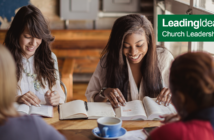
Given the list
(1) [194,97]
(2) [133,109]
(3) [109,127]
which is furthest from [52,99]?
(1) [194,97]

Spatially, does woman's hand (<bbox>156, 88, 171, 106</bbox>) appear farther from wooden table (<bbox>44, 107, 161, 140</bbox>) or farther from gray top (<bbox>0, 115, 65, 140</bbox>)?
gray top (<bbox>0, 115, 65, 140</bbox>)

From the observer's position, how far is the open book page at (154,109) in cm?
131

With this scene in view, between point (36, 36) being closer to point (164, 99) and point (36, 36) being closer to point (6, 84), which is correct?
point (164, 99)

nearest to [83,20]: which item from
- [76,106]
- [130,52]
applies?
[130,52]

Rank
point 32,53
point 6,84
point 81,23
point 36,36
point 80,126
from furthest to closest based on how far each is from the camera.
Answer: point 81,23
point 32,53
point 36,36
point 80,126
point 6,84

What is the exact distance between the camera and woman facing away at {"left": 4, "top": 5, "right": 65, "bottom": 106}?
1685 millimetres

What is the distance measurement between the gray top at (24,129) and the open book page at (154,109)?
71 centimetres

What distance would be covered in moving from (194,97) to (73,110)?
30.9 inches

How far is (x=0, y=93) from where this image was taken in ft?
2.20

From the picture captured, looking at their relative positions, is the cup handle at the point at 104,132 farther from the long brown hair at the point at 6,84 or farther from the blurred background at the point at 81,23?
the blurred background at the point at 81,23

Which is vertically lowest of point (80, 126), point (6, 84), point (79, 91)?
point (79, 91)

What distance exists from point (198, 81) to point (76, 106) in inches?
33.0

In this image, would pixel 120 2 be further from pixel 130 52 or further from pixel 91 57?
pixel 130 52

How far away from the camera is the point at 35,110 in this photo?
137 centimetres
